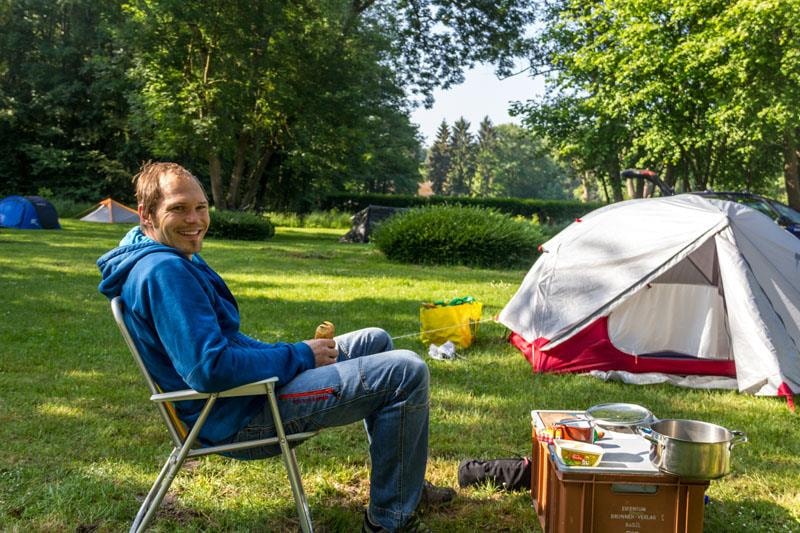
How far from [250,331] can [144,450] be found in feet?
10.4

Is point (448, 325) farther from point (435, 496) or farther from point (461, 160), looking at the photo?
point (461, 160)

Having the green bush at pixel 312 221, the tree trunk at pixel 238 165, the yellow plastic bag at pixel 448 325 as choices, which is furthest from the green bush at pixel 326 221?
the yellow plastic bag at pixel 448 325

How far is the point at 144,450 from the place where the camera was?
3.77 m

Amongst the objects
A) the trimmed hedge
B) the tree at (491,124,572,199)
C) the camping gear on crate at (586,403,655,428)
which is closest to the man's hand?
the camping gear on crate at (586,403,655,428)

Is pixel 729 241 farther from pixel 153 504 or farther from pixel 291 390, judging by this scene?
pixel 153 504

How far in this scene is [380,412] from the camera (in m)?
2.61

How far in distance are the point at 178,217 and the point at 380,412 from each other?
39.4 inches

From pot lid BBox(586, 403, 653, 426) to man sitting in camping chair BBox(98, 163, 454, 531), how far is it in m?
0.87

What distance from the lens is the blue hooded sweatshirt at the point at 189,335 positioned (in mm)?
2234

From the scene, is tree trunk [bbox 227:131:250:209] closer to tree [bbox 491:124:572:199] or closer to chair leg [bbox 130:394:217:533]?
chair leg [bbox 130:394:217:533]

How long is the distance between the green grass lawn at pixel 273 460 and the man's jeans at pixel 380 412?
47cm

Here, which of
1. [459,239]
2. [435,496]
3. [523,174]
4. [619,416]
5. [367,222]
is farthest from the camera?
[523,174]

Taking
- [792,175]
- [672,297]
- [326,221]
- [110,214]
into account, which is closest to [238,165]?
[110,214]

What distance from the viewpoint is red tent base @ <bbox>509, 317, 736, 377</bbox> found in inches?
215
